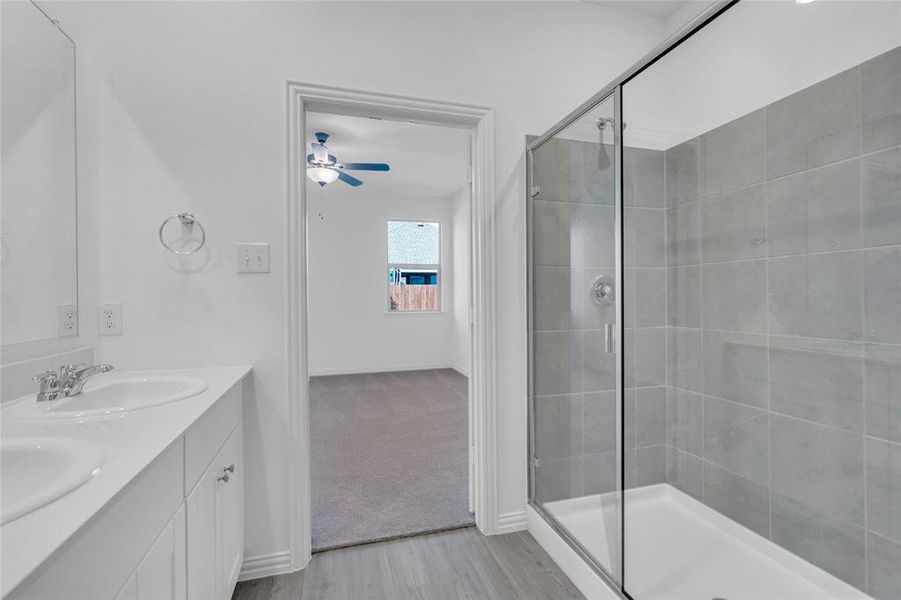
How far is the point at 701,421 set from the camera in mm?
2049

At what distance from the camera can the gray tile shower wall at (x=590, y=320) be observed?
1.74m

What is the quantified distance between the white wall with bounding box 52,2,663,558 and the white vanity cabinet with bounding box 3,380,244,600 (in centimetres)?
19

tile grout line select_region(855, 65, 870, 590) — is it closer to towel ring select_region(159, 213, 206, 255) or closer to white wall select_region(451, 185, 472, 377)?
towel ring select_region(159, 213, 206, 255)

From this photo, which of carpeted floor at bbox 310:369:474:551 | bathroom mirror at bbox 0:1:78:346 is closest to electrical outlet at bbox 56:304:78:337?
bathroom mirror at bbox 0:1:78:346

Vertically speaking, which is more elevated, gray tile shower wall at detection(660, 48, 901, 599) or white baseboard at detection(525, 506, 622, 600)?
gray tile shower wall at detection(660, 48, 901, 599)

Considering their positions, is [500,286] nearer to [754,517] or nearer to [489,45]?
[489,45]

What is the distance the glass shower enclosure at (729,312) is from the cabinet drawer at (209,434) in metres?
1.30

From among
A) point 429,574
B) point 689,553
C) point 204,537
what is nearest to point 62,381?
point 204,537

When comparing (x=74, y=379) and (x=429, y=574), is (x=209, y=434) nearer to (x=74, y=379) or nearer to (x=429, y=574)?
(x=74, y=379)

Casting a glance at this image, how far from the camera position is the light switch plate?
1.69 meters

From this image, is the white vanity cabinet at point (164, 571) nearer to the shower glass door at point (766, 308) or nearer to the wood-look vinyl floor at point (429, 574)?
the wood-look vinyl floor at point (429, 574)

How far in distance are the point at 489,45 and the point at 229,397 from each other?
1.90 meters

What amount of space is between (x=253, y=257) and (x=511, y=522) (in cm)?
169

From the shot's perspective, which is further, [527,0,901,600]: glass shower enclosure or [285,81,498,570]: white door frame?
[285,81,498,570]: white door frame
